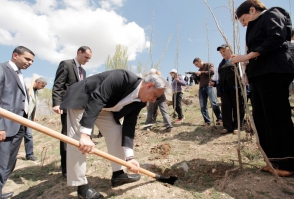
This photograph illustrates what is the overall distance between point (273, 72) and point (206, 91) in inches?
111

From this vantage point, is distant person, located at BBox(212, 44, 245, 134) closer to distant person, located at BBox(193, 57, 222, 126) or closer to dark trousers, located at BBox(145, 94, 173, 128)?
distant person, located at BBox(193, 57, 222, 126)

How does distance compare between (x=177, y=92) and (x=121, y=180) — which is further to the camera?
(x=177, y=92)

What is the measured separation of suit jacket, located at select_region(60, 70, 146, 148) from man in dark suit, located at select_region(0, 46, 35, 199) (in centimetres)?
63

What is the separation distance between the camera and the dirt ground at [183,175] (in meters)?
2.07

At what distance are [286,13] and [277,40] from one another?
415mm

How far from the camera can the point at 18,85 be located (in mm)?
2385

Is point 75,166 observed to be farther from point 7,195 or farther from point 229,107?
point 229,107

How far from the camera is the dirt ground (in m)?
2.07

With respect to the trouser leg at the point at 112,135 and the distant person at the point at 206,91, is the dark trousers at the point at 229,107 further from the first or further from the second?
the trouser leg at the point at 112,135

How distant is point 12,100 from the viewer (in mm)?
2283

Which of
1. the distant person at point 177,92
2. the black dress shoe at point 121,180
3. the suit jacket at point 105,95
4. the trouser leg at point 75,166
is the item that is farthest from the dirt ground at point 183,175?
the distant person at point 177,92

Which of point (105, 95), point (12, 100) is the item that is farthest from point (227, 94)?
point (12, 100)

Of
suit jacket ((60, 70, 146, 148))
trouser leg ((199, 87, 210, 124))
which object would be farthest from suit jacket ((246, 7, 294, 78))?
trouser leg ((199, 87, 210, 124))

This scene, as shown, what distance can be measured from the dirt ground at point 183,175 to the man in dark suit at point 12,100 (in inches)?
24.7
